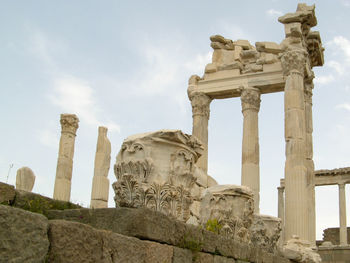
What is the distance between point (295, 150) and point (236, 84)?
15.9 feet

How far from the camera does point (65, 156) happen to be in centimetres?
2236

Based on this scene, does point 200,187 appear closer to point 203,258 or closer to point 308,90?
point 308,90

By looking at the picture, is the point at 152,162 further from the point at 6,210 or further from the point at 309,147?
the point at 309,147

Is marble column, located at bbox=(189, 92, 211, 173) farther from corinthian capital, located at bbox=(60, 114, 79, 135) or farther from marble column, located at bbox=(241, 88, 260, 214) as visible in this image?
corinthian capital, located at bbox=(60, 114, 79, 135)

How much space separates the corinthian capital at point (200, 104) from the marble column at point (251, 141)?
1.67m

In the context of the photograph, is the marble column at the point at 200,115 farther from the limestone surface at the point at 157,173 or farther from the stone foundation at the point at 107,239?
the stone foundation at the point at 107,239

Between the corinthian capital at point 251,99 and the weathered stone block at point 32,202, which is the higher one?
the corinthian capital at point 251,99

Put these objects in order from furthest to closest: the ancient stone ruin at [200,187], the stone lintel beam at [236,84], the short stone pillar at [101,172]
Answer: the stone lintel beam at [236,84], the short stone pillar at [101,172], the ancient stone ruin at [200,187]

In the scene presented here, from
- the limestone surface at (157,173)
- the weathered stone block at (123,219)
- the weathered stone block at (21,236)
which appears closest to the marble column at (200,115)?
the limestone surface at (157,173)

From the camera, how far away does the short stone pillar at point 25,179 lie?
1116 cm

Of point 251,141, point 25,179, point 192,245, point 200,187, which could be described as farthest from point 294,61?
point 192,245

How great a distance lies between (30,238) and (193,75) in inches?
776

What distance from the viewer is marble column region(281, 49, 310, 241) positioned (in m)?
16.9

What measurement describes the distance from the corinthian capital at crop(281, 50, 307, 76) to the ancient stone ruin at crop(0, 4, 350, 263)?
36 mm
